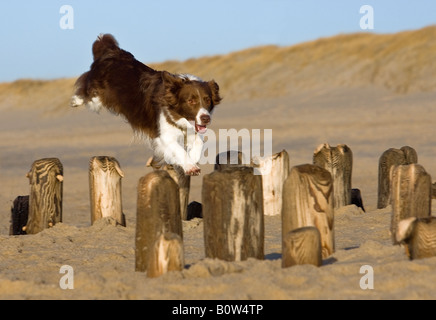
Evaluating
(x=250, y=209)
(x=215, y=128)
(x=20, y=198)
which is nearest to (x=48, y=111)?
(x=215, y=128)

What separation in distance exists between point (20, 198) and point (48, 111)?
1129 inches

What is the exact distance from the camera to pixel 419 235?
457 centimetres

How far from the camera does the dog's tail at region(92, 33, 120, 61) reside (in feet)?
32.7

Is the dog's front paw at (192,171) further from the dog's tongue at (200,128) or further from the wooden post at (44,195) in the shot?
the wooden post at (44,195)

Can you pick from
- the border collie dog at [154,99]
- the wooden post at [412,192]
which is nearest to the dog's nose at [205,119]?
the border collie dog at [154,99]

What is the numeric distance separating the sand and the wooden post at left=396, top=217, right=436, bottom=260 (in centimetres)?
8

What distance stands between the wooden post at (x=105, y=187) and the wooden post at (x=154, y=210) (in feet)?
7.82

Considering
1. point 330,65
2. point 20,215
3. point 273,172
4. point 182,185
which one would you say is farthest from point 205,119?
point 330,65

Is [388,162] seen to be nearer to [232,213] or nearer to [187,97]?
[187,97]

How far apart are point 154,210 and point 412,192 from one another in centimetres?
173

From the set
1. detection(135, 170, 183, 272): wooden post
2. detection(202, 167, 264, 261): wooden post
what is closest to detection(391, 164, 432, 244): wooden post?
detection(202, 167, 264, 261): wooden post

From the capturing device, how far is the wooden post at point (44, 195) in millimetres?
7289

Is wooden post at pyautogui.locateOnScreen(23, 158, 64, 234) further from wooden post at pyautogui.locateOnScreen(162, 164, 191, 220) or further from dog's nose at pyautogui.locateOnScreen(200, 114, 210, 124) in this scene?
dog's nose at pyautogui.locateOnScreen(200, 114, 210, 124)

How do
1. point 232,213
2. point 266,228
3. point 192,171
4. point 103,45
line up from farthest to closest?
point 103,45
point 192,171
point 266,228
point 232,213
